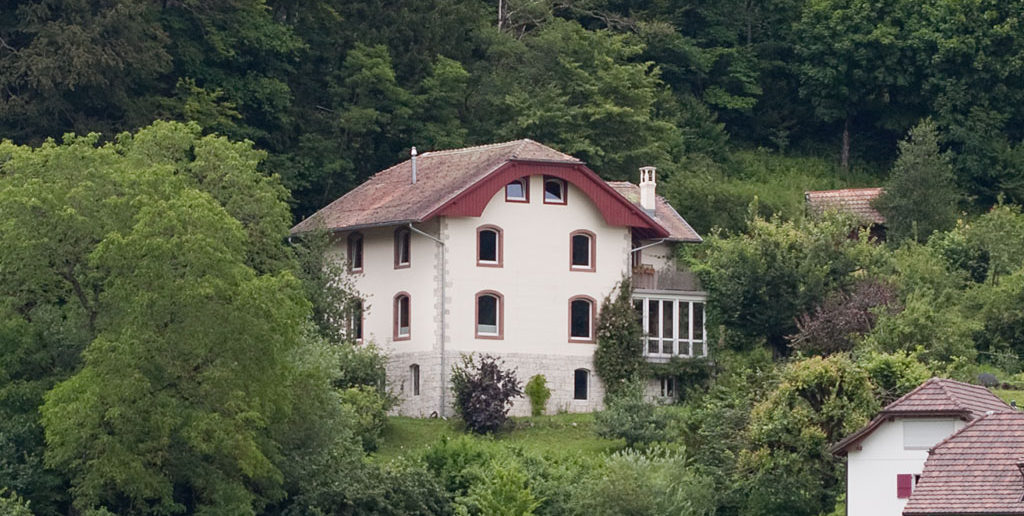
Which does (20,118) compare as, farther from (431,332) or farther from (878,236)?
(878,236)

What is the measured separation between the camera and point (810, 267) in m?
78.6

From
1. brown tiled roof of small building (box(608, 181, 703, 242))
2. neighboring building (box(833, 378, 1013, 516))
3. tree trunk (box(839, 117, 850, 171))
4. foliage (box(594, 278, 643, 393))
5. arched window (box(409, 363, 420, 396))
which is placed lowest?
neighboring building (box(833, 378, 1013, 516))

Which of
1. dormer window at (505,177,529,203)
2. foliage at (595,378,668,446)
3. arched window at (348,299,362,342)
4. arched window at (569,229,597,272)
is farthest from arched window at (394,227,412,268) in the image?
foliage at (595,378,668,446)

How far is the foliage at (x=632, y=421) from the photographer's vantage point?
235ft

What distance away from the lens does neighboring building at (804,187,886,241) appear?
305 feet

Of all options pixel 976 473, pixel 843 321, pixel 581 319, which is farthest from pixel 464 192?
pixel 976 473

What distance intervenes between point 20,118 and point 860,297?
27.4 m

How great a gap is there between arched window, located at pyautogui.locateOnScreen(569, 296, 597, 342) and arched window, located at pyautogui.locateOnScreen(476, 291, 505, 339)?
7.15 feet

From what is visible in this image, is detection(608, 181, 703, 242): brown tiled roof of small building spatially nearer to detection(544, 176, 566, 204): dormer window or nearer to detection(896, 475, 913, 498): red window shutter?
detection(544, 176, 566, 204): dormer window

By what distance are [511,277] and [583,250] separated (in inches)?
96.7

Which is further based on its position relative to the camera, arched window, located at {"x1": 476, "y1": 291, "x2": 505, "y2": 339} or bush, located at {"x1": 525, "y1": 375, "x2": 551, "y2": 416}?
arched window, located at {"x1": 476, "y1": 291, "x2": 505, "y2": 339}

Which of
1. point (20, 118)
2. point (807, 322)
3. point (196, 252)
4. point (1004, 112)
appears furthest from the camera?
point (1004, 112)

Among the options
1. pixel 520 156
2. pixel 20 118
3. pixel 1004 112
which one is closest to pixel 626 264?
pixel 520 156

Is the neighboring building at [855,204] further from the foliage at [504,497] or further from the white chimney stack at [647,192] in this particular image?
the foliage at [504,497]
